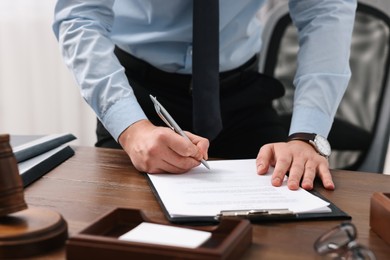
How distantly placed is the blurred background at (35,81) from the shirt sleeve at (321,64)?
1.47 metres

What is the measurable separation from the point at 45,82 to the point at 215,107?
164cm

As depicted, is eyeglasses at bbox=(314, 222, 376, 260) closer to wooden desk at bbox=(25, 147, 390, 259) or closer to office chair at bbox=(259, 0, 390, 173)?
wooden desk at bbox=(25, 147, 390, 259)

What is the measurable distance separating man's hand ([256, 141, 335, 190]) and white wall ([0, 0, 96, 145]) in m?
1.75

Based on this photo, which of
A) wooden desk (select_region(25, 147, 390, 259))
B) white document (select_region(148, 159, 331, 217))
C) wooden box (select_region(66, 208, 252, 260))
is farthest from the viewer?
white document (select_region(148, 159, 331, 217))

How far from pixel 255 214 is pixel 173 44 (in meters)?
0.82

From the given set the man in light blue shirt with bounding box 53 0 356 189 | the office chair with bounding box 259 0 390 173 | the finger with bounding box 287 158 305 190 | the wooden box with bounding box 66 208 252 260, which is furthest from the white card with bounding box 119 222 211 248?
the office chair with bounding box 259 0 390 173

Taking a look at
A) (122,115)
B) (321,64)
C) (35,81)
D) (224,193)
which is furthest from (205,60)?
(35,81)

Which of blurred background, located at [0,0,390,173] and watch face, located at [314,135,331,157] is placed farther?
blurred background, located at [0,0,390,173]

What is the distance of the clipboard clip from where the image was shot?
2.82 ft

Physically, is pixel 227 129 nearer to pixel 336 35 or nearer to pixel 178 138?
pixel 336 35

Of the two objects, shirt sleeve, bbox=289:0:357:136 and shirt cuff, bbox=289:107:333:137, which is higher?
shirt sleeve, bbox=289:0:357:136

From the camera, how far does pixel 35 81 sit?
283cm

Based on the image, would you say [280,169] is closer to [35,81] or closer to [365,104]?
[365,104]

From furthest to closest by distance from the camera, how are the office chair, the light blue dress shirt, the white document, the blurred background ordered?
the blurred background
the office chair
the light blue dress shirt
the white document
